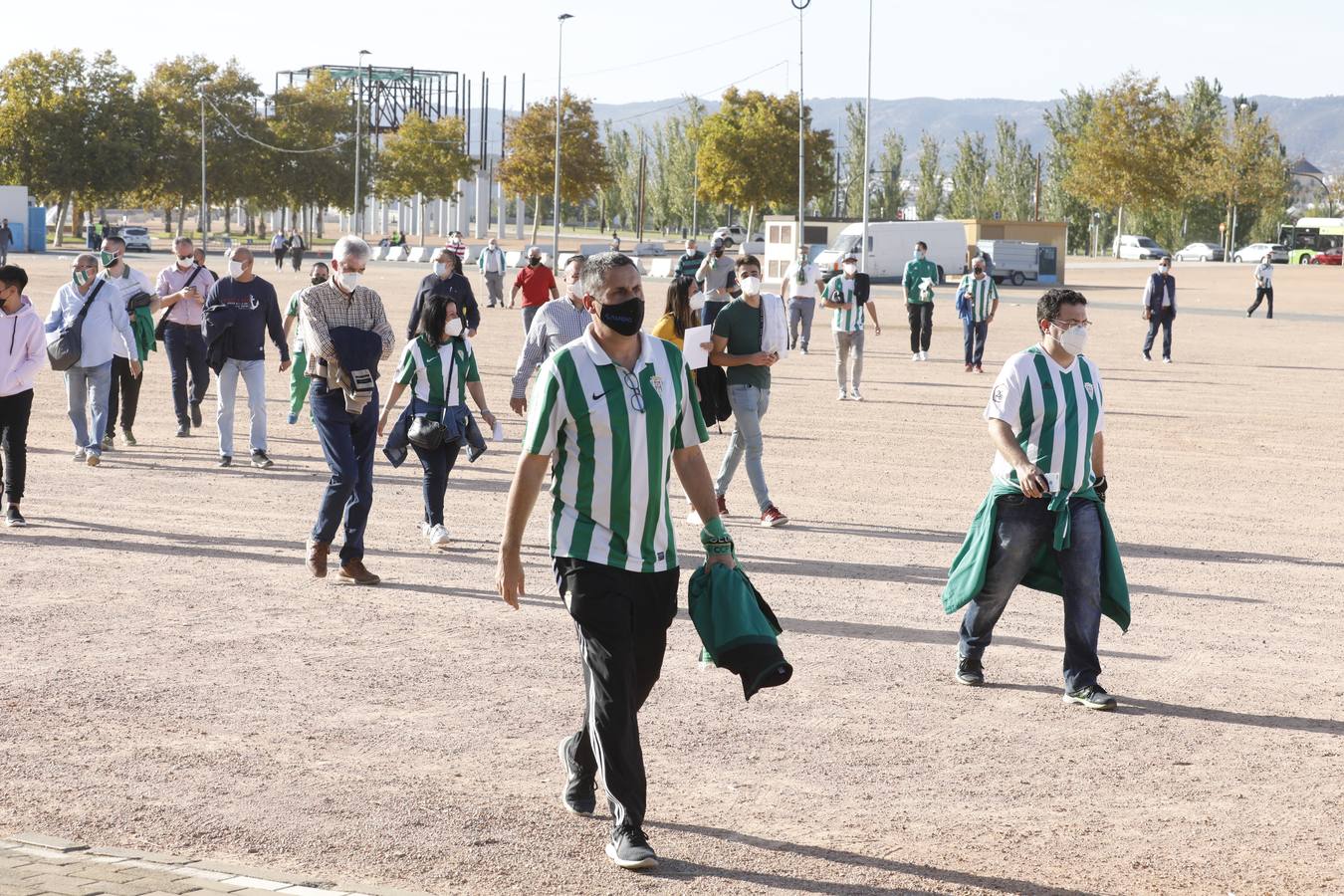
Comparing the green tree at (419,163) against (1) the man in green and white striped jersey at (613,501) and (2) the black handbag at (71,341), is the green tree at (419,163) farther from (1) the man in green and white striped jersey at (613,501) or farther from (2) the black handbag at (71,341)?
(1) the man in green and white striped jersey at (613,501)

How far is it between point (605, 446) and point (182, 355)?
11.2m

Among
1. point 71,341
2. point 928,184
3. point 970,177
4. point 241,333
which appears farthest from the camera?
point 928,184

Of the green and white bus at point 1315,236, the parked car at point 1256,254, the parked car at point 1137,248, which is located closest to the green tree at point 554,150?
the parked car at point 1137,248

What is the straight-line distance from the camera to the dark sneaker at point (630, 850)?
195 inches

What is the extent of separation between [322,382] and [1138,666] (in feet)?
14.6

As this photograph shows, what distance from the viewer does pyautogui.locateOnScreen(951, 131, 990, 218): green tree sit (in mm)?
109562

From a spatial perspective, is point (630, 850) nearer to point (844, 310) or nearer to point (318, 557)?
point (318, 557)

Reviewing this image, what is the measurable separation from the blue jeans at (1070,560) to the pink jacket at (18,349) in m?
6.35

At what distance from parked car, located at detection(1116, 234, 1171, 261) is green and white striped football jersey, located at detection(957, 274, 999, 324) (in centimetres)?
6959

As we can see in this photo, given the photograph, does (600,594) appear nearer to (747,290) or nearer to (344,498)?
(344,498)

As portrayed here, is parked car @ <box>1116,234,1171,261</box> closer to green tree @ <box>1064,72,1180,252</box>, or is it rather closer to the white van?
green tree @ <box>1064,72,1180,252</box>

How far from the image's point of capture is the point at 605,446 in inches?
195

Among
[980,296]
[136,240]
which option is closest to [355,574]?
[980,296]

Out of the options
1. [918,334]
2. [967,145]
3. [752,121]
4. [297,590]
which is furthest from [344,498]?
[967,145]
